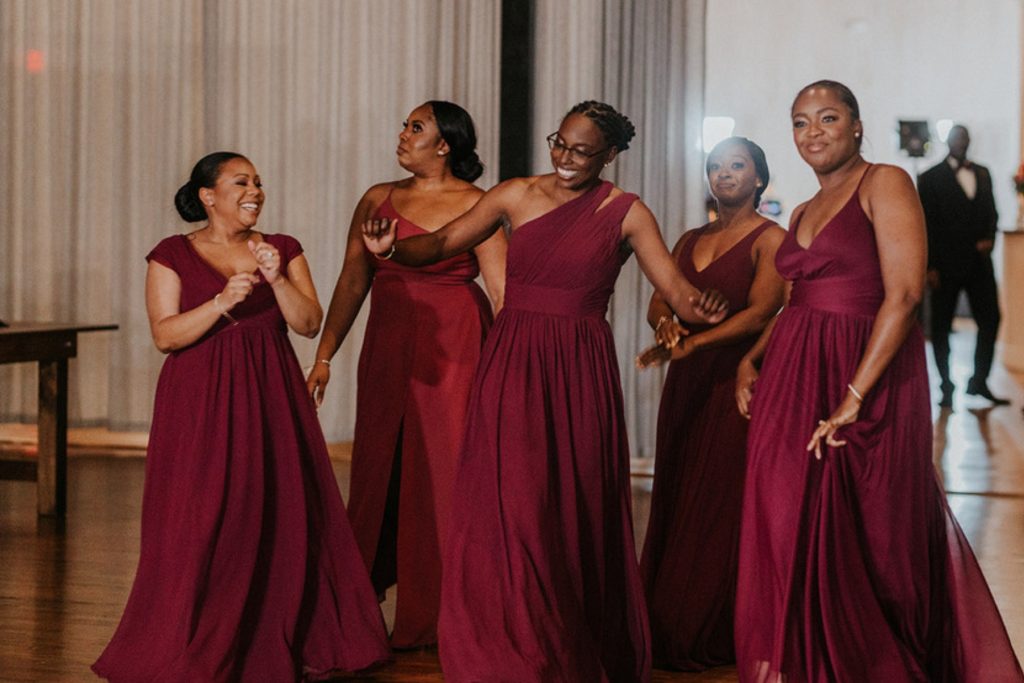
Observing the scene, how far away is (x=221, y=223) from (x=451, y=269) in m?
0.76

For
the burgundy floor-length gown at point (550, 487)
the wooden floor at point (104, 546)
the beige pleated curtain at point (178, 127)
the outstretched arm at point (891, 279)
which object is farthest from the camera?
the beige pleated curtain at point (178, 127)

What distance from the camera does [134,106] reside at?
24.9 feet

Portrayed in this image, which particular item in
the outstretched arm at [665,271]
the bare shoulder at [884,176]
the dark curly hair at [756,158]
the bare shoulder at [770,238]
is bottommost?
the outstretched arm at [665,271]

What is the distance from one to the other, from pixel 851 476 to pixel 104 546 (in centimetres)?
314

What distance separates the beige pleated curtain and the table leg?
1675 millimetres

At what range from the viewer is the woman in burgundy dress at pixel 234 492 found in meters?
3.50

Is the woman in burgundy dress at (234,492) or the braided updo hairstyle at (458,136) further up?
the braided updo hairstyle at (458,136)

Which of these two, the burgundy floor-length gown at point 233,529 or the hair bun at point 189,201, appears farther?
the hair bun at point 189,201

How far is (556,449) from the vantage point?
138 inches

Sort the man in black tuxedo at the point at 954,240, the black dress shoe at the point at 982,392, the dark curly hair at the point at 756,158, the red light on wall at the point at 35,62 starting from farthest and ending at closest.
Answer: the black dress shoe at the point at 982,392 < the man in black tuxedo at the point at 954,240 < the red light on wall at the point at 35,62 < the dark curly hair at the point at 756,158

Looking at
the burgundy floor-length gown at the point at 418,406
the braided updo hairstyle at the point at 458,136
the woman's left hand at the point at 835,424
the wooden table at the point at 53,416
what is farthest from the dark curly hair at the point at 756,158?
the wooden table at the point at 53,416

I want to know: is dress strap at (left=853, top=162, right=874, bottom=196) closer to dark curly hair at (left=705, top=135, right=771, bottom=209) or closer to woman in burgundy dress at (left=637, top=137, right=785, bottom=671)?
woman in burgundy dress at (left=637, top=137, right=785, bottom=671)

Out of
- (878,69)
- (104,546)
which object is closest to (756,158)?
(104,546)

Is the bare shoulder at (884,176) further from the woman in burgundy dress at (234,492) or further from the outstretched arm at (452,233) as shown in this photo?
the woman in burgundy dress at (234,492)
